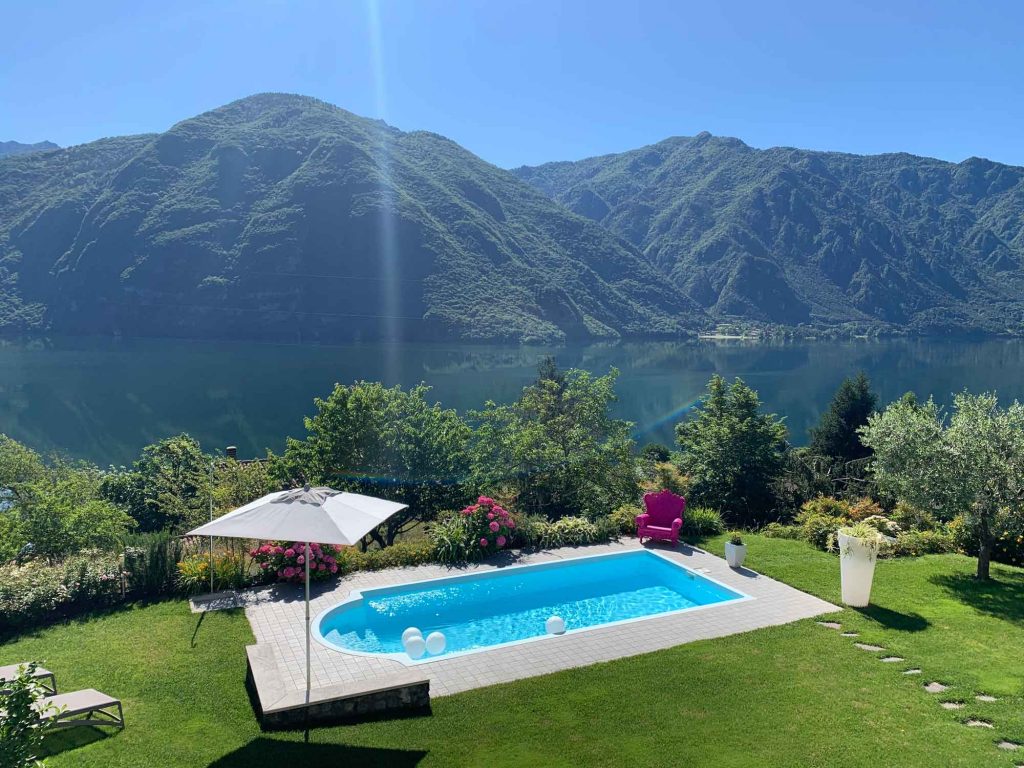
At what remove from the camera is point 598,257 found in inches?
6673

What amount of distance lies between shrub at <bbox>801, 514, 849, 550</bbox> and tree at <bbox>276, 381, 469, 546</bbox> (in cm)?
723

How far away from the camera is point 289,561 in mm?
10305

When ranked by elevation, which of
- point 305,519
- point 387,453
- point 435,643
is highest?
point 305,519

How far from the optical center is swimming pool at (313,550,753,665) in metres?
9.23

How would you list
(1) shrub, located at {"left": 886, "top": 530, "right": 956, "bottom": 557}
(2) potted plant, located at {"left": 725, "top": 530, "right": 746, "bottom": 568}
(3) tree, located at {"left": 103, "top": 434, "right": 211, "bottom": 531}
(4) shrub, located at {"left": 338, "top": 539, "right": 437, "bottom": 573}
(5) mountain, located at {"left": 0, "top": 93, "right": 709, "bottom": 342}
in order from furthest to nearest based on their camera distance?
(5) mountain, located at {"left": 0, "top": 93, "right": 709, "bottom": 342} → (3) tree, located at {"left": 103, "top": 434, "right": 211, "bottom": 531} → (1) shrub, located at {"left": 886, "top": 530, "right": 956, "bottom": 557} → (2) potted plant, located at {"left": 725, "top": 530, "right": 746, "bottom": 568} → (4) shrub, located at {"left": 338, "top": 539, "right": 437, "bottom": 573}

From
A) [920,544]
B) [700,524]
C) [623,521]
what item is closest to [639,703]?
[623,521]

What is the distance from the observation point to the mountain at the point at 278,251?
115688mm

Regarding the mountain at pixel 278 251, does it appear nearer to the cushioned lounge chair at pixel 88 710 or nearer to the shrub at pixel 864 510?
the shrub at pixel 864 510

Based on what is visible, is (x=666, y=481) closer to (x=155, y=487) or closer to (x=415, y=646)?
(x=415, y=646)

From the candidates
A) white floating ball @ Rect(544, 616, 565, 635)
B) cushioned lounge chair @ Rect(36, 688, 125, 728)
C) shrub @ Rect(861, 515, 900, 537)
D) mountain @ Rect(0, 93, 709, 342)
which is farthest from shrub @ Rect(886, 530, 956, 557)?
mountain @ Rect(0, 93, 709, 342)

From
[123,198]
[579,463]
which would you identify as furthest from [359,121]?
[579,463]

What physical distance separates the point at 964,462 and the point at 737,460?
297 inches

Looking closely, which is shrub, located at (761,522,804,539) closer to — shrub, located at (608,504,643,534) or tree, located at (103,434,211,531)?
shrub, located at (608,504,643,534)

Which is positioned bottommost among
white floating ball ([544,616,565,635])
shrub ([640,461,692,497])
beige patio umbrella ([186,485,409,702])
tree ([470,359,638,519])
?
white floating ball ([544,616,565,635])
